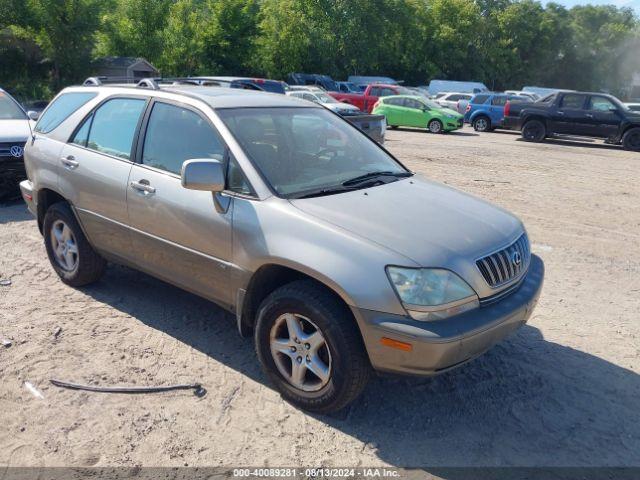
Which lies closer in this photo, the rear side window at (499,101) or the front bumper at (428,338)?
the front bumper at (428,338)

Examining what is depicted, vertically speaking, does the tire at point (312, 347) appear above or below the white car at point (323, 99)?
above

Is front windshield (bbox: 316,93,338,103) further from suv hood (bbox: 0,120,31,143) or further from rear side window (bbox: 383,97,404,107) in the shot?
suv hood (bbox: 0,120,31,143)

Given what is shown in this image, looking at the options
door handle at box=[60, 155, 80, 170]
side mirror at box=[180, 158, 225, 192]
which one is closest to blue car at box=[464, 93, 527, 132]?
door handle at box=[60, 155, 80, 170]

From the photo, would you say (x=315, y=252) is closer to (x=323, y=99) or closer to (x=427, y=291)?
(x=427, y=291)

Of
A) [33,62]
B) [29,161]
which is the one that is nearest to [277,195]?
[29,161]

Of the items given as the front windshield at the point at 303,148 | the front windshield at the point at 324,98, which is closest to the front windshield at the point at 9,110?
the front windshield at the point at 303,148

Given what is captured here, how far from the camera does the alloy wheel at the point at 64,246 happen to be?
16.4ft

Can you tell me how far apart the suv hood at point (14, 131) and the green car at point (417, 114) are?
53.9 feet

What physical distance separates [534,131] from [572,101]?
1473 millimetres

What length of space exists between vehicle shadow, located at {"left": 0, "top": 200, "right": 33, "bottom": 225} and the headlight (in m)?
6.05

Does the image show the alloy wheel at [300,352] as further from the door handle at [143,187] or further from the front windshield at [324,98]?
the front windshield at [324,98]

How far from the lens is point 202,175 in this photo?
349 centimetres

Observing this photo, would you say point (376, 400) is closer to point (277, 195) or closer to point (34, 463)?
point (277, 195)

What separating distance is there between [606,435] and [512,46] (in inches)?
2441
